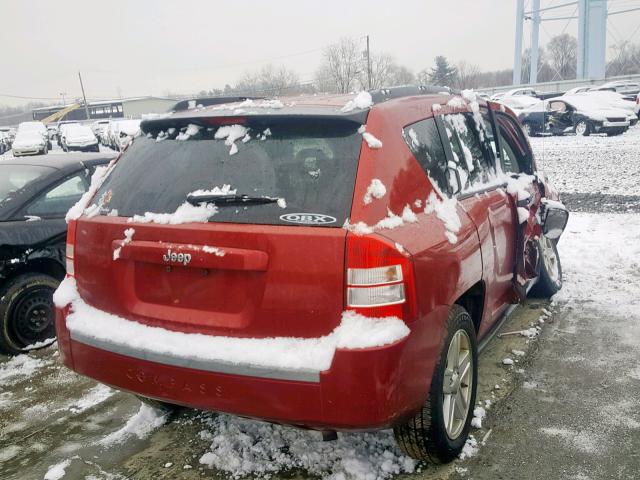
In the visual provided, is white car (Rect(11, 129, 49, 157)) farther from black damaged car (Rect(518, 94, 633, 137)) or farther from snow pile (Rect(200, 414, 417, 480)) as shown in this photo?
snow pile (Rect(200, 414, 417, 480))

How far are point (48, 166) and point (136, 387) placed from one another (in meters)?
3.23

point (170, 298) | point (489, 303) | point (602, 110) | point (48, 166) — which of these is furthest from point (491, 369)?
point (602, 110)

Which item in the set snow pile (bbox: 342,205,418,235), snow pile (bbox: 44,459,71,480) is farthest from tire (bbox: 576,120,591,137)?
snow pile (bbox: 44,459,71,480)

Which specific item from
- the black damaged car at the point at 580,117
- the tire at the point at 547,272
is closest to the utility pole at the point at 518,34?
the black damaged car at the point at 580,117

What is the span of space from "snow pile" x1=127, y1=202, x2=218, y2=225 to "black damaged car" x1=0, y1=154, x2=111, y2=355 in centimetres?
245

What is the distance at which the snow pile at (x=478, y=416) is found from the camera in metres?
3.21

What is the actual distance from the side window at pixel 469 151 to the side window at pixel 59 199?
11.1 feet

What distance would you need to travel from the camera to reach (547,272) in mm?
4949

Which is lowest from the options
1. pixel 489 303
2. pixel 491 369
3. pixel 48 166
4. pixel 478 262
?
pixel 491 369

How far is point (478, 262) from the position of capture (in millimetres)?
3049

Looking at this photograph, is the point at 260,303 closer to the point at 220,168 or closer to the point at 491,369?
the point at 220,168

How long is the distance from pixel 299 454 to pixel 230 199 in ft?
4.66

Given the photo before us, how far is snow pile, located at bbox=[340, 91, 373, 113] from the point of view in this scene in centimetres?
259

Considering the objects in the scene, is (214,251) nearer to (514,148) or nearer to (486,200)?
(486,200)
